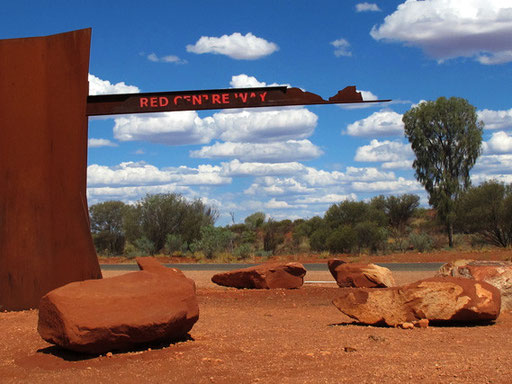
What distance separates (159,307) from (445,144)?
35026 mm

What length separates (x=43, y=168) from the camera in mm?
10531

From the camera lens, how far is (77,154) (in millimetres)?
10562

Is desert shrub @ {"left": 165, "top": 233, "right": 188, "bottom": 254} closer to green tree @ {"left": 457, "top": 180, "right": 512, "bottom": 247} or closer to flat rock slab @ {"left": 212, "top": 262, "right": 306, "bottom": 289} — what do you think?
green tree @ {"left": 457, "top": 180, "right": 512, "bottom": 247}

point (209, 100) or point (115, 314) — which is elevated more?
point (209, 100)

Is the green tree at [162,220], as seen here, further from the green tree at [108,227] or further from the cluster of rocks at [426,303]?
the cluster of rocks at [426,303]

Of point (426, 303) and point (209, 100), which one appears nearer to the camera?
point (426, 303)

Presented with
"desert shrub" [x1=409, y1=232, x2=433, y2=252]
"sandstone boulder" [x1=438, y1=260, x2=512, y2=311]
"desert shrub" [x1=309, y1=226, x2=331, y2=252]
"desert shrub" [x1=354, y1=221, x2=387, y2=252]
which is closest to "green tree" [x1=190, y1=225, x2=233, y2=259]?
"desert shrub" [x1=309, y1=226, x2=331, y2=252]

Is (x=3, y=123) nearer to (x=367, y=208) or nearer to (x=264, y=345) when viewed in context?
(x=264, y=345)

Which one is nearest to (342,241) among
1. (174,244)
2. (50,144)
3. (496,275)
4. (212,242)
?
(212,242)

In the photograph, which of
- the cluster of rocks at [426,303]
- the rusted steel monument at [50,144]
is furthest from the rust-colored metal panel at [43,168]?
the cluster of rocks at [426,303]

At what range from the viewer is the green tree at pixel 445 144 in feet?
128

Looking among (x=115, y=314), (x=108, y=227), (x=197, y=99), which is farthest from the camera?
(x=108, y=227)

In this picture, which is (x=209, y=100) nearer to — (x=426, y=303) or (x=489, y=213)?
(x=426, y=303)

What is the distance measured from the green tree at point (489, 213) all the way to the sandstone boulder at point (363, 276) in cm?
2090
